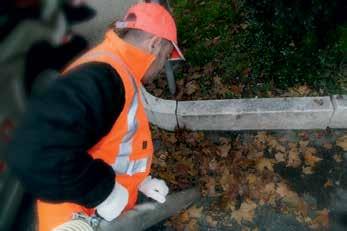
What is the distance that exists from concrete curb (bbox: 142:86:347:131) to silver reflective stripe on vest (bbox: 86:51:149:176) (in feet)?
4.38

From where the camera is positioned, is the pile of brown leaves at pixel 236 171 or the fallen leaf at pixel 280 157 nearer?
the pile of brown leaves at pixel 236 171

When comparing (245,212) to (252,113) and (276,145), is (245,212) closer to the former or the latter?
(276,145)

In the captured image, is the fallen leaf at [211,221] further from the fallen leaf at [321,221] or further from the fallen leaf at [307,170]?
the fallen leaf at [307,170]

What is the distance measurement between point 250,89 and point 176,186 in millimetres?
1429

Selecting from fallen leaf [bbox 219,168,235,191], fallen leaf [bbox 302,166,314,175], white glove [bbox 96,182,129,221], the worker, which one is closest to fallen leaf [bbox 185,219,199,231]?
fallen leaf [bbox 219,168,235,191]

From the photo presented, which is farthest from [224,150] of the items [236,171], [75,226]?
[75,226]

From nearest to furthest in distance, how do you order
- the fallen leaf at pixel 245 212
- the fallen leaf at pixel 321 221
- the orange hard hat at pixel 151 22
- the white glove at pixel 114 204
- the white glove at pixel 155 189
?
the orange hard hat at pixel 151 22 → the white glove at pixel 114 204 → the white glove at pixel 155 189 → the fallen leaf at pixel 321 221 → the fallen leaf at pixel 245 212

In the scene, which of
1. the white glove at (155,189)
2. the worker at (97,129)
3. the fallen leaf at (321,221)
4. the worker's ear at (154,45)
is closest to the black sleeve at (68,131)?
the worker at (97,129)

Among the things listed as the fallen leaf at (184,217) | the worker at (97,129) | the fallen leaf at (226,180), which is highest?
the worker at (97,129)

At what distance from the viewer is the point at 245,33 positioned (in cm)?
506

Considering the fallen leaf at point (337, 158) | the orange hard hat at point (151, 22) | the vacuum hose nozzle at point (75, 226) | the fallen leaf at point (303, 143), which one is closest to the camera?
the vacuum hose nozzle at point (75, 226)

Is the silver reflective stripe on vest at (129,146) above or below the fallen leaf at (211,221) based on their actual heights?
above

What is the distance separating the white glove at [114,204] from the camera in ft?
9.66

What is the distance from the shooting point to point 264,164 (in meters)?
4.20
